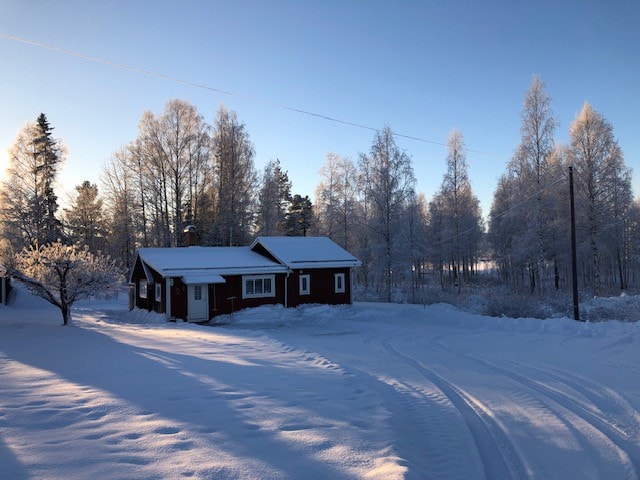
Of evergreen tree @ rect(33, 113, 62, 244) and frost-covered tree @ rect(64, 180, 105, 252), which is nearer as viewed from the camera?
evergreen tree @ rect(33, 113, 62, 244)

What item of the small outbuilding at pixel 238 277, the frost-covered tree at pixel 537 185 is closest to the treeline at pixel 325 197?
the frost-covered tree at pixel 537 185

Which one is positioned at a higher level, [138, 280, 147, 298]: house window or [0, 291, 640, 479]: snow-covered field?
[138, 280, 147, 298]: house window

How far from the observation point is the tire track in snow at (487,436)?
4.67 meters

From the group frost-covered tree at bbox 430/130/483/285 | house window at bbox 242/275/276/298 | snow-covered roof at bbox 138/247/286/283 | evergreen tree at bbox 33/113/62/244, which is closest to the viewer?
snow-covered roof at bbox 138/247/286/283

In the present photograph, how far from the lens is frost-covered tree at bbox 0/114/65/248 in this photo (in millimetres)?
29031

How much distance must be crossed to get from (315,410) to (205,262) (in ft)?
60.6

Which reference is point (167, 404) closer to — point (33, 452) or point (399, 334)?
point (33, 452)

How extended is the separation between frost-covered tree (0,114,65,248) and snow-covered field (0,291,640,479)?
68.2 feet

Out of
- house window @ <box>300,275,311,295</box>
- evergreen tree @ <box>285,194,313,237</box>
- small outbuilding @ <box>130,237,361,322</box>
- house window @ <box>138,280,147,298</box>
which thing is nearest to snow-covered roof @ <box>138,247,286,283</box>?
small outbuilding @ <box>130,237,361,322</box>

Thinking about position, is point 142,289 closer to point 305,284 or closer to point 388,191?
point 305,284

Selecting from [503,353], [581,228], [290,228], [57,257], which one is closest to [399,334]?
[503,353]

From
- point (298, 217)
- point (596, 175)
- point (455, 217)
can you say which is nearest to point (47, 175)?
point (298, 217)

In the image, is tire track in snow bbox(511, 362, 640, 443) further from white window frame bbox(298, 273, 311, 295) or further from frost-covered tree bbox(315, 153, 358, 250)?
frost-covered tree bbox(315, 153, 358, 250)

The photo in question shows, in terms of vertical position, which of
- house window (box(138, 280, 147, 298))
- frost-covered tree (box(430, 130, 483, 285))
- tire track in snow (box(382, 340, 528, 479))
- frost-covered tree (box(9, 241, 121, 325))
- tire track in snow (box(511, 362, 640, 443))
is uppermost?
frost-covered tree (box(430, 130, 483, 285))
